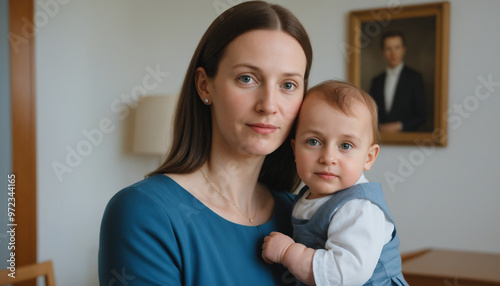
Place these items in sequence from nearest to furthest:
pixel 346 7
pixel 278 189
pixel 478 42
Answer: pixel 278 189, pixel 478 42, pixel 346 7

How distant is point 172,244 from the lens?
1036 millimetres

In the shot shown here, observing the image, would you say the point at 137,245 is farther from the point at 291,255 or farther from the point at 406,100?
the point at 406,100

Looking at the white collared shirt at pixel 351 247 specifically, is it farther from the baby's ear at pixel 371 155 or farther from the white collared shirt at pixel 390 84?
the white collared shirt at pixel 390 84

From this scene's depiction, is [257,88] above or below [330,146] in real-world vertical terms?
above

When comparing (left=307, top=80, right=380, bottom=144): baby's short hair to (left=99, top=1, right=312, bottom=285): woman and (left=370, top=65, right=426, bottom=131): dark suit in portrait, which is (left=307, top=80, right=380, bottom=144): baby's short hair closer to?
(left=99, top=1, right=312, bottom=285): woman

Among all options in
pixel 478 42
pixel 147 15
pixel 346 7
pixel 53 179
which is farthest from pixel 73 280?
pixel 478 42

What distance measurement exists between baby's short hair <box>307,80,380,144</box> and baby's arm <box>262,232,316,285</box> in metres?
0.35

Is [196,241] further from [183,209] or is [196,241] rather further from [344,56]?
[344,56]

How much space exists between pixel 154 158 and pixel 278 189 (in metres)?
2.26

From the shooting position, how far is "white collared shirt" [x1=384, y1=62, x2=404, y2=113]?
329cm

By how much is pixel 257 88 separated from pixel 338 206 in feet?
1.15

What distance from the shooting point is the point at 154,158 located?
11.9 feet

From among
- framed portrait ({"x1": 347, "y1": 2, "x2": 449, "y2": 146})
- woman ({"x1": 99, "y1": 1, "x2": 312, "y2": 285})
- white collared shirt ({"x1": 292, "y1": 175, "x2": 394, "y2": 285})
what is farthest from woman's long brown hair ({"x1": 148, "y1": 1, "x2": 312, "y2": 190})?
framed portrait ({"x1": 347, "y1": 2, "x2": 449, "y2": 146})

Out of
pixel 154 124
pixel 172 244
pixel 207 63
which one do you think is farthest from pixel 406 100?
pixel 172 244
